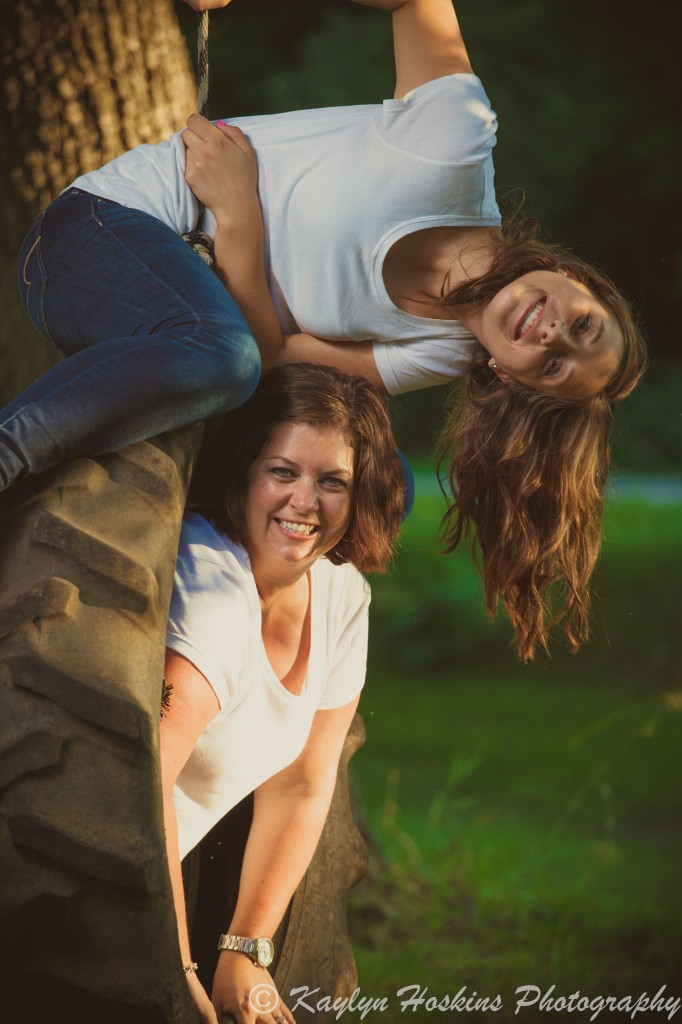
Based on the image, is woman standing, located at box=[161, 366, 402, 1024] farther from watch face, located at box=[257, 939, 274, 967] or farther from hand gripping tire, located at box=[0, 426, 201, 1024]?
hand gripping tire, located at box=[0, 426, 201, 1024]

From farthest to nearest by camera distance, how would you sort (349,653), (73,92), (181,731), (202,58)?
(73,92), (349,653), (202,58), (181,731)

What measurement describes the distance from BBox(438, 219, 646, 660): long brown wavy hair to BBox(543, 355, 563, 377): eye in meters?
0.07

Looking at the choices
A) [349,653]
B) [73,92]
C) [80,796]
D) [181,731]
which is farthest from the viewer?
[73,92]

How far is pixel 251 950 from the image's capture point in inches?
62.6

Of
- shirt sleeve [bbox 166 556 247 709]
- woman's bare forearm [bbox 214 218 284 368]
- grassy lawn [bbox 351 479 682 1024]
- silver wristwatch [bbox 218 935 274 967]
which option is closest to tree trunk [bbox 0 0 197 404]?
woman's bare forearm [bbox 214 218 284 368]

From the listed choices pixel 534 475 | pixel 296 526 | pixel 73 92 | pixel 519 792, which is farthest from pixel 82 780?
pixel 519 792

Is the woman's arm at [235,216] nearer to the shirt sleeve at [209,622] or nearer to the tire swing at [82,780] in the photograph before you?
the shirt sleeve at [209,622]

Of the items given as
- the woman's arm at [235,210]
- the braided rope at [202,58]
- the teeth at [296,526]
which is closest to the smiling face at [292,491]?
→ the teeth at [296,526]

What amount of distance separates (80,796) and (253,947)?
0.69m

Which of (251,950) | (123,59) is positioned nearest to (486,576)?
(251,950)

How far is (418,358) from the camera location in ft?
5.36

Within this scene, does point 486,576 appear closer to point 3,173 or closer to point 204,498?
point 204,498

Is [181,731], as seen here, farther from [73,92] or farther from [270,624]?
[73,92]

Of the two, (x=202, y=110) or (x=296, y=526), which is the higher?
(x=202, y=110)
